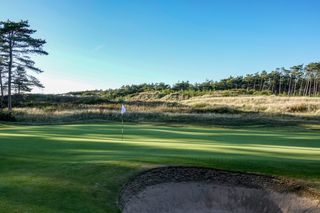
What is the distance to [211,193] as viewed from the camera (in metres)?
10.6

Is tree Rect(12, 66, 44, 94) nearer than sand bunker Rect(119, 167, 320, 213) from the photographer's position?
No

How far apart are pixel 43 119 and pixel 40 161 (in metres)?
33.8

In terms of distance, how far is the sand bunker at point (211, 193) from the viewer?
32.0ft

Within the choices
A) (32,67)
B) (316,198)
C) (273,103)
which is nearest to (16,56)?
(32,67)

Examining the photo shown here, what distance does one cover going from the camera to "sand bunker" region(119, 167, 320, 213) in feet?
32.0

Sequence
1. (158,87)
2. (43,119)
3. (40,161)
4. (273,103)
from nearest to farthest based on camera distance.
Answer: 1. (40,161)
2. (43,119)
3. (273,103)
4. (158,87)

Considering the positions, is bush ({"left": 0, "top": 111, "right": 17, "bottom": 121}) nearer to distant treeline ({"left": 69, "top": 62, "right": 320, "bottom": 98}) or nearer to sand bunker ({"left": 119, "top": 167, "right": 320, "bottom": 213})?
sand bunker ({"left": 119, "top": 167, "right": 320, "bottom": 213})

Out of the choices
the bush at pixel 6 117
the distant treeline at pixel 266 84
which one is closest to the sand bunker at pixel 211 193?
the bush at pixel 6 117

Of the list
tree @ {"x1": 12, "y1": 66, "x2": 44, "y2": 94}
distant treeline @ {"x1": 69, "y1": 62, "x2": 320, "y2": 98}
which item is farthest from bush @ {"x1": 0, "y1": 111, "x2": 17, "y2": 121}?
distant treeline @ {"x1": 69, "y1": 62, "x2": 320, "y2": 98}

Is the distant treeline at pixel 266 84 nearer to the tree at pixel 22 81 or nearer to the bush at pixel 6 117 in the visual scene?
the tree at pixel 22 81

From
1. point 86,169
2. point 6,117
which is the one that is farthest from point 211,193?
point 6,117

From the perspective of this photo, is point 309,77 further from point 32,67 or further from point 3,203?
point 3,203

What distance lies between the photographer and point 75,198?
8688mm

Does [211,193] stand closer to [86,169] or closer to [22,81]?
[86,169]
